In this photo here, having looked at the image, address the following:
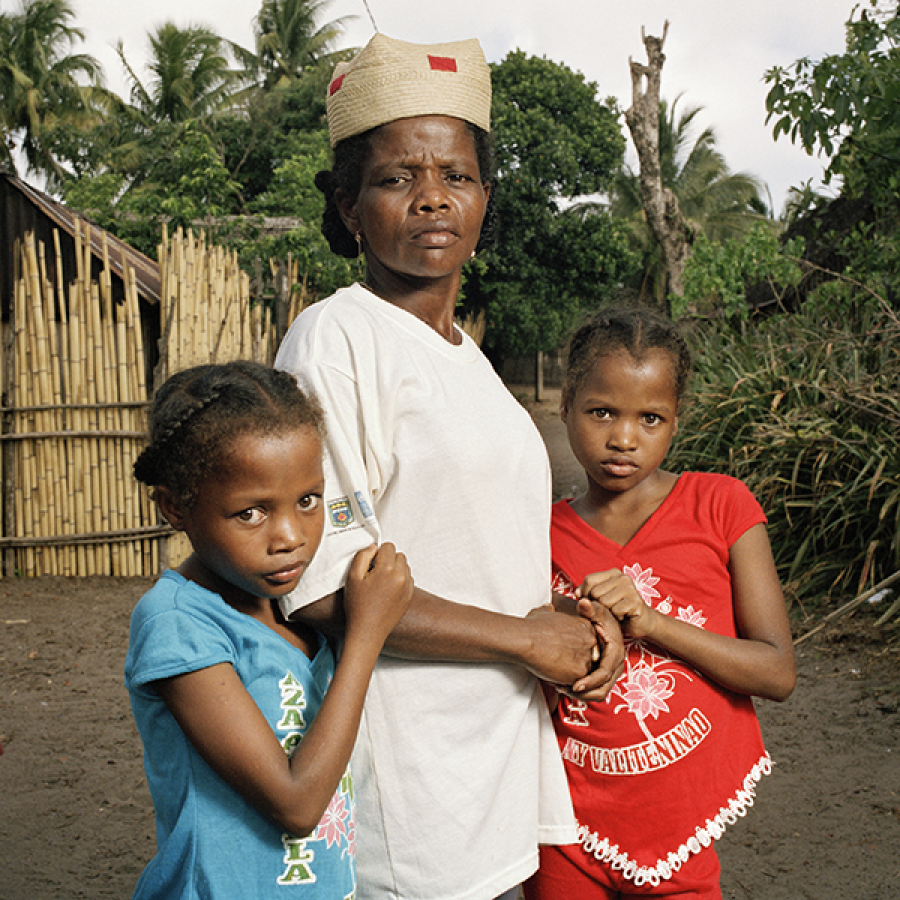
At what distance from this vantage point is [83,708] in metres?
4.86

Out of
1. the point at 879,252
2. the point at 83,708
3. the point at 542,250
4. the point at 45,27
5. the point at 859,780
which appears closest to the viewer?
the point at 859,780

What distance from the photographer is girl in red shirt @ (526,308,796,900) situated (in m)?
1.63

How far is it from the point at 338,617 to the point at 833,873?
2.80 metres

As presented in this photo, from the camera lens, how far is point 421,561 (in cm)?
145

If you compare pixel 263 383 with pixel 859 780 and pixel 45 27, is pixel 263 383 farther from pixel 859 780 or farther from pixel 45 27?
pixel 45 27

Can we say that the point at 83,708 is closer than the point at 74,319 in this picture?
Yes

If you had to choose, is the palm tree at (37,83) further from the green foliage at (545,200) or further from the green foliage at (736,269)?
the green foliage at (736,269)

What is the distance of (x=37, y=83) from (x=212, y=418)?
28480mm

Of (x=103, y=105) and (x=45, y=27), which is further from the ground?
(x=45, y=27)

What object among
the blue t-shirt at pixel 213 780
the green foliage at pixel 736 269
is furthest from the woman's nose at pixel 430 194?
the green foliage at pixel 736 269

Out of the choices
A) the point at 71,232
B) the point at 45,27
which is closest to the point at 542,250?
the point at 71,232

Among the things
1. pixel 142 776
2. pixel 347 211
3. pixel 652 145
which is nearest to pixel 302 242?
pixel 652 145

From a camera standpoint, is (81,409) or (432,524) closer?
(432,524)

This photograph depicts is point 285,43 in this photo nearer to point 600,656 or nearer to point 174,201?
point 174,201
